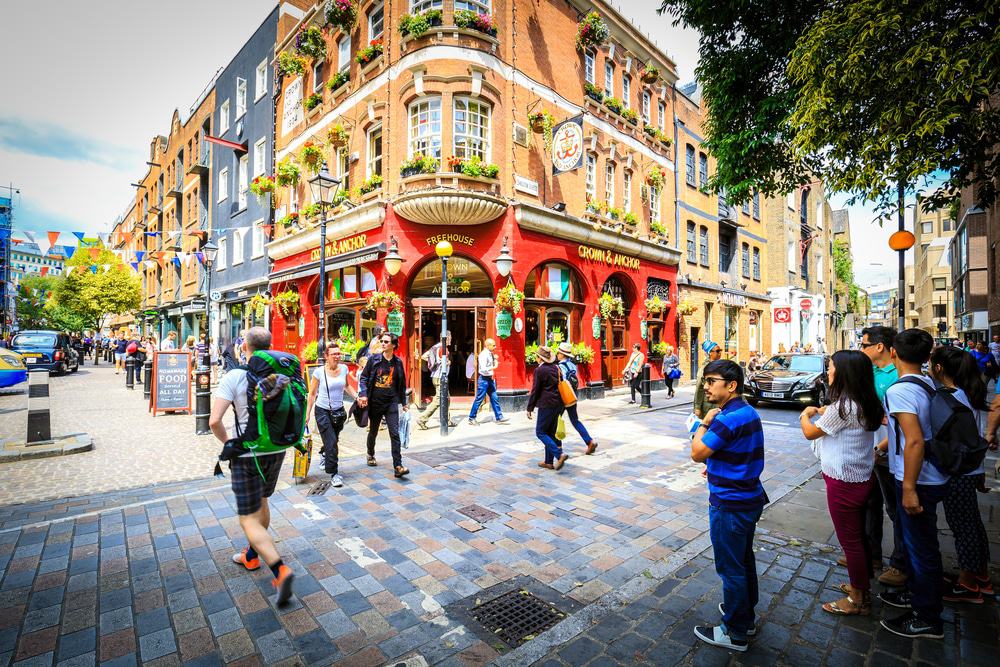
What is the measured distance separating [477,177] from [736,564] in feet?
37.8

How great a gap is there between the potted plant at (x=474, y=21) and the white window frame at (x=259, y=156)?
12.3m

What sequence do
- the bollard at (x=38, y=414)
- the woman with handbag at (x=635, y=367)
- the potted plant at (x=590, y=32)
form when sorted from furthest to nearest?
the potted plant at (x=590, y=32)
the woman with handbag at (x=635, y=367)
the bollard at (x=38, y=414)

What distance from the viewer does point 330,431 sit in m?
6.25

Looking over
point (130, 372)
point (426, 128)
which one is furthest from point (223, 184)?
point (426, 128)

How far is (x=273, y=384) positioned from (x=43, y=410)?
7.25 metres

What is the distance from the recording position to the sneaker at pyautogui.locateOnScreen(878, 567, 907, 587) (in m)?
3.46

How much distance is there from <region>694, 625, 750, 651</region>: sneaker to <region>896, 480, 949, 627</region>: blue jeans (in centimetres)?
117

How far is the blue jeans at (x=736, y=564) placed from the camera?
2.75m

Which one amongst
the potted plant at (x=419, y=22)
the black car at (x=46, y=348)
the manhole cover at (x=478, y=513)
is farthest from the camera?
the black car at (x=46, y=348)

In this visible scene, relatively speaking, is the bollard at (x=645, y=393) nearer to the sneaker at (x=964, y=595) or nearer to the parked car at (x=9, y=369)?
the sneaker at (x=964, y=595)

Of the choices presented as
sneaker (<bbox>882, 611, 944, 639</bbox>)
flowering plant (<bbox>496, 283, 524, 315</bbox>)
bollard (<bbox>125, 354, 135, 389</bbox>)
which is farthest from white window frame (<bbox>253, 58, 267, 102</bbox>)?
sneaker (<bbox>882, 611, 944, 639</bbox>)

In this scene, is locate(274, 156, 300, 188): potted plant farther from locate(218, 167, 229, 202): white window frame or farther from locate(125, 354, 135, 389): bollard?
locate(218, 167, 229, 202): white window frame

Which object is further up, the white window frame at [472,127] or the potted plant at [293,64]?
the potted plant at [293,64]

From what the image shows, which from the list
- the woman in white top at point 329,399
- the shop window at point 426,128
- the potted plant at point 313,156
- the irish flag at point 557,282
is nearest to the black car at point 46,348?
the potted plant at point 313,156
